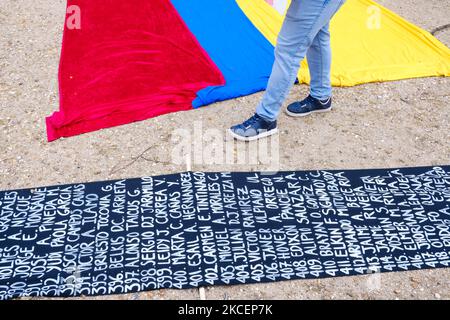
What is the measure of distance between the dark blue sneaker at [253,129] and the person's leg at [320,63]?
35cm

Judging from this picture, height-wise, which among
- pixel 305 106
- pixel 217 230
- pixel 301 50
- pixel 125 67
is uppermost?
pixel 301 50

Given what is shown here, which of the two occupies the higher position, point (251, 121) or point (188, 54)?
point (188, 54)

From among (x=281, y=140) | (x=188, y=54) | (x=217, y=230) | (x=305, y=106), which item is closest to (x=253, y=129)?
(x=281, y=140)

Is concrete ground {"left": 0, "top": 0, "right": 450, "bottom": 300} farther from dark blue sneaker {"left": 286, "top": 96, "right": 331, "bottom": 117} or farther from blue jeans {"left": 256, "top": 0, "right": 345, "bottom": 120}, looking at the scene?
blue jeans {"left": 256, "top": 0, "right": 345, "bottom": 120}

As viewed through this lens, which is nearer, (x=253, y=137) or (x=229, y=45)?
(x=253, y=137)

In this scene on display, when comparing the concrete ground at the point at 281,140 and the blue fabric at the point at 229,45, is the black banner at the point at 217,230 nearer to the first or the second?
the concrete ground at the point at 281,140

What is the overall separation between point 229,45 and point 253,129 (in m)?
0.94

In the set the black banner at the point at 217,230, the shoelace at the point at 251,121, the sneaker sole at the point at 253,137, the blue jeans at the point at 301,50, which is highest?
the blue jeans at the point at 301,50

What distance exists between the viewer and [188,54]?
326 centimetres

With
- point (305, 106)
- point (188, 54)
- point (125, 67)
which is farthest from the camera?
point (188, 54)

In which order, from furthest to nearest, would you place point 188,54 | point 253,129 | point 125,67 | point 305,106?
point 188,54, point 125,67, point 305,106, point 253,129

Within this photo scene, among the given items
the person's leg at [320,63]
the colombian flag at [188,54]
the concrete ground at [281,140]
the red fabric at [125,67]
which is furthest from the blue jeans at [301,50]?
the red fabric at [125,67]

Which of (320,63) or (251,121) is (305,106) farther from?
(251,121)

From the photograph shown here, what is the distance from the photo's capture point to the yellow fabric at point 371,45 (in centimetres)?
322
